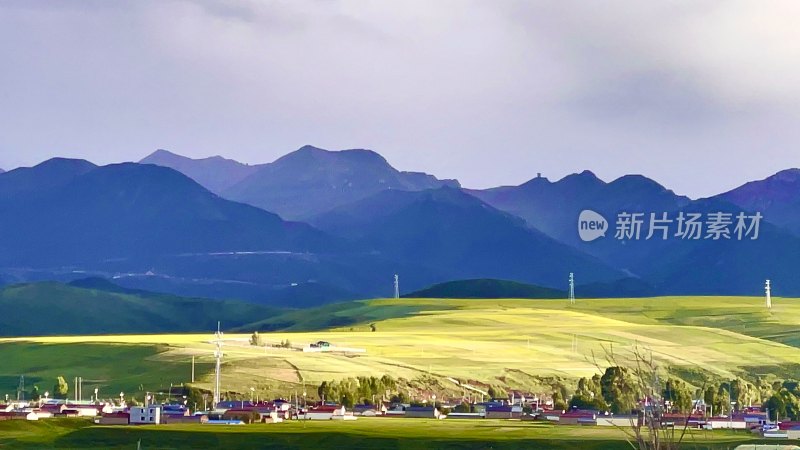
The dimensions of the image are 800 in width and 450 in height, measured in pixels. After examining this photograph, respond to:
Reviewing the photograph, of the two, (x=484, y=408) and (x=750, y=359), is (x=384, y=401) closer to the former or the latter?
(x=484, y=408)

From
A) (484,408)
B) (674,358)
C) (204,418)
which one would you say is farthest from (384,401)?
(674,358)

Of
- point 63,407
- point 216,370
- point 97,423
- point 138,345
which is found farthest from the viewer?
point 138,345

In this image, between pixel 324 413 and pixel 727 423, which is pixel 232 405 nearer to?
pixel 324 413

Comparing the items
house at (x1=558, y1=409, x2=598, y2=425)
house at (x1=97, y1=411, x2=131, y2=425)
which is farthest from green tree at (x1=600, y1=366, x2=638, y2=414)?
house at (x1=97, y1=411, x2=131, y2=425)

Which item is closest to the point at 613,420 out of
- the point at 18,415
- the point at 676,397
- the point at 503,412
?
the point at 503,412

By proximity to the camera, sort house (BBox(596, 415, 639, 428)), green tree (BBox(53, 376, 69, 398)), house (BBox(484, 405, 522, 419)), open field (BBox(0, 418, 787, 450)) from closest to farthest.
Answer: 1. open field (BBox(0, 418, 787, 450))
2. house (BBox(596, 415, 639, 428))
3. house (BBox(484, 405, 522, 419))
4. green tree (BBox(53, 376, 69, 398))

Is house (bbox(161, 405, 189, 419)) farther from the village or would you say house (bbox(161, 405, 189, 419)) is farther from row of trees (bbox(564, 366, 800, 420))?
row of trees (bbox(564, 366, 800, 420))
